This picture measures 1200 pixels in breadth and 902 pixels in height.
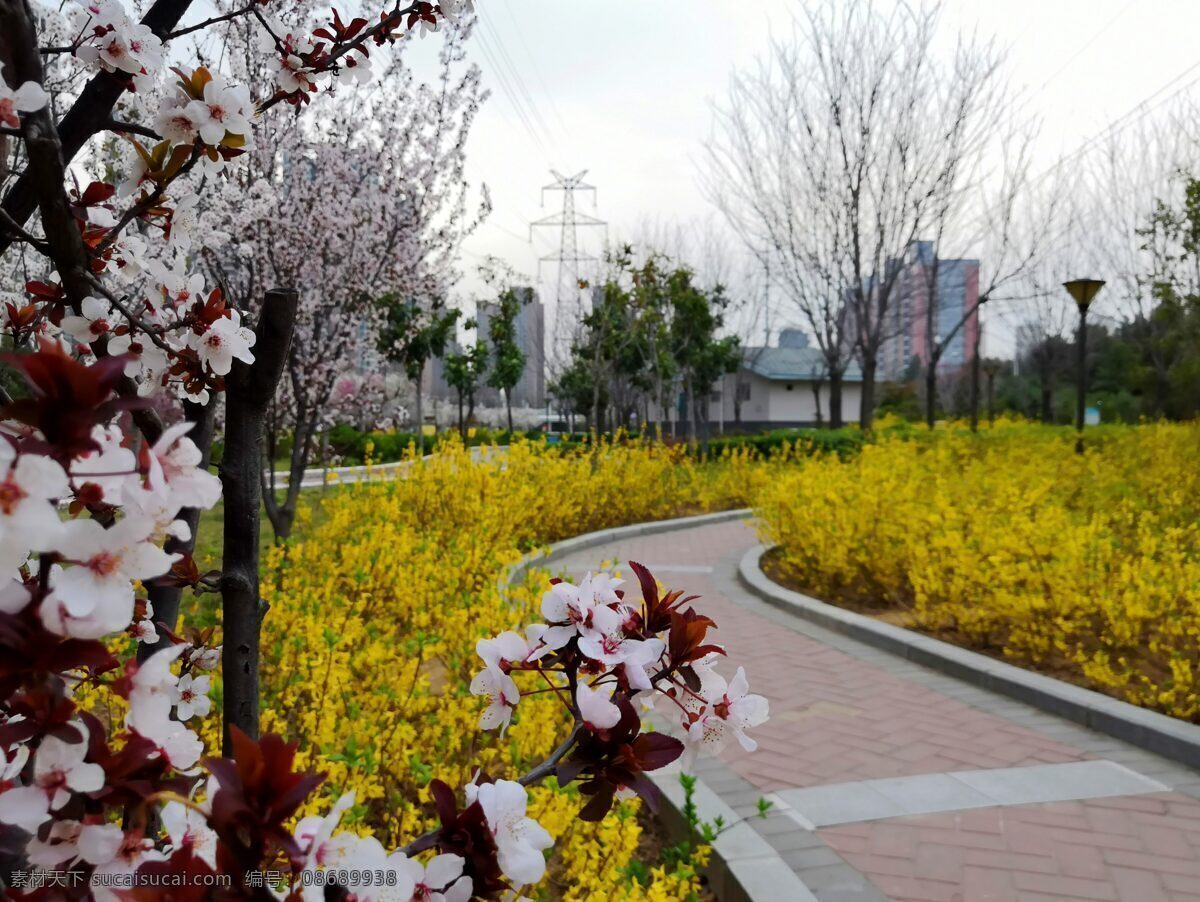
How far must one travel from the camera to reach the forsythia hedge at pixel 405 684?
234cm

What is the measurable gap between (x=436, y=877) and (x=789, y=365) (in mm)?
49433

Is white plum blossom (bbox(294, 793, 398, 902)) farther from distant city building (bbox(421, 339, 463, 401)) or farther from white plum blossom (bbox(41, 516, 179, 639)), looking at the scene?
distant city building (bbox(421, 339, 463, 401))

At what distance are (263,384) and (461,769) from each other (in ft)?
6.33

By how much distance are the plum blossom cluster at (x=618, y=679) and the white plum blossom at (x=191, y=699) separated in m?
0.45

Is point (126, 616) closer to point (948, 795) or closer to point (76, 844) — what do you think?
point (76, 844)

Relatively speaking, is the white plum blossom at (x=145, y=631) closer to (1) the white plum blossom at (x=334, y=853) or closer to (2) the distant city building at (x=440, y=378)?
(1) the white plum blossom at (x=334, y=853)

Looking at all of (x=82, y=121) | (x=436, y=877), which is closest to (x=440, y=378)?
(x=82, y=121)

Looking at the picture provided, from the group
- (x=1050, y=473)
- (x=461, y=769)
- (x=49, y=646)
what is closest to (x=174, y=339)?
(x=49, y=646)

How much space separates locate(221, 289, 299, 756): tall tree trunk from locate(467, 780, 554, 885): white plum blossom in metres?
0.44

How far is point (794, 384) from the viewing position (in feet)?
147

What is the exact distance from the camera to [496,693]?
1222 mm

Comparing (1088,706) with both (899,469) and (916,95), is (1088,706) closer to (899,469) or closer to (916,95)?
(899,469)

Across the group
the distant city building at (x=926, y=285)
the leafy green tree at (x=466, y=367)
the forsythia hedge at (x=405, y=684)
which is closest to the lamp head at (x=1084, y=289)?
the distant city building at (x=926, y=285)

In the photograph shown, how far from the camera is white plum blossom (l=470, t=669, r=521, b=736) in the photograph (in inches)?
46.9
